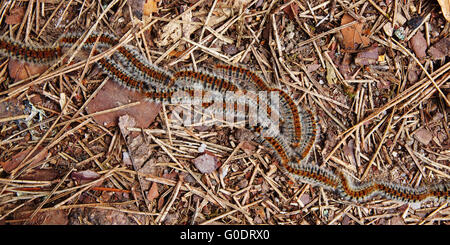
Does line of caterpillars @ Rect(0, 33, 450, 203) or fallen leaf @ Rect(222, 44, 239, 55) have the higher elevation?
fallen leaf @ Rect(222, 44, 239, 55)

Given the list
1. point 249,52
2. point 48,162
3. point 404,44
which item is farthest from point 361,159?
point 48,162

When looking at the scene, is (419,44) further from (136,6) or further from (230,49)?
(136,6)

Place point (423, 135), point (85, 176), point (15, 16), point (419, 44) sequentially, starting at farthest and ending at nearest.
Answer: point (423, 135), point (419, 44), point (15, 16), point (85, 176)

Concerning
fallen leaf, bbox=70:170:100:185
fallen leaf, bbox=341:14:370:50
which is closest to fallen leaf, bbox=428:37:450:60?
fallen leaf, bbox=341:14:370:50

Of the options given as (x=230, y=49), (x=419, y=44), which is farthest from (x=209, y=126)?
(x=419, y=44)

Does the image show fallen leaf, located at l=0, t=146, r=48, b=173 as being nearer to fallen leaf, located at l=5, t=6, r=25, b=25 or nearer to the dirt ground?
the dirt ground

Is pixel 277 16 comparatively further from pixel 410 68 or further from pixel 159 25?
pixel 410 68

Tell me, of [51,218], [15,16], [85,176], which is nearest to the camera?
[51,218]
